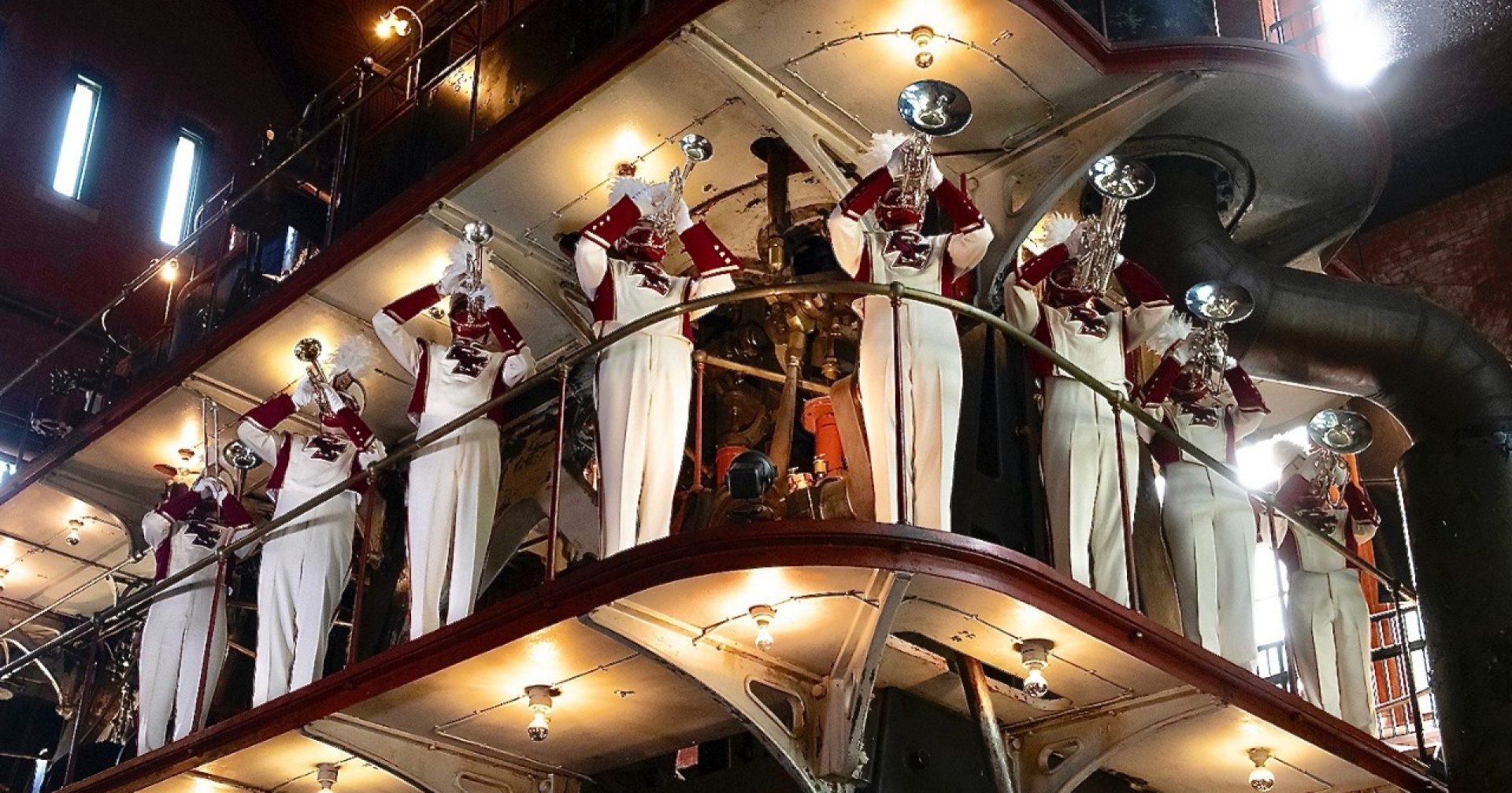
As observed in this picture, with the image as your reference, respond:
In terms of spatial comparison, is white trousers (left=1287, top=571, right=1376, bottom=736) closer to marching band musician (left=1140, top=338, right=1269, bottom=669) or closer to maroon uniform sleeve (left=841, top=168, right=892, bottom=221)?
marching band musician (left=1140, top=338, right=1269, bottom=669)

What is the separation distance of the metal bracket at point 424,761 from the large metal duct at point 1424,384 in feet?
17.8

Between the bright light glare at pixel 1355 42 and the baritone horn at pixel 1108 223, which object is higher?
the bright light glare at pixel 1355 42

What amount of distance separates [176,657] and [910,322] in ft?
20.9

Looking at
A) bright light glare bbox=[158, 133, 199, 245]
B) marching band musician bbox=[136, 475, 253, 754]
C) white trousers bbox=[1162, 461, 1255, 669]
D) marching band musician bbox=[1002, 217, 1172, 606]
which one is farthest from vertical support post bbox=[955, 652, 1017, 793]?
bright light glare bbox=[158, 133, 199, 245]

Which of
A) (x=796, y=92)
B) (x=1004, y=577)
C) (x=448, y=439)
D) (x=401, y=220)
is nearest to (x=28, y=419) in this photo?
(x=401, y=220)

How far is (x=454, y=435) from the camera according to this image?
10.1 m

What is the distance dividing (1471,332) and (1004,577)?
20.0ft

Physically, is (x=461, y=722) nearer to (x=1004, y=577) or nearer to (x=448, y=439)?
(x=448, y=439)

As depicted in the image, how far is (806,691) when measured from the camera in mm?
8547

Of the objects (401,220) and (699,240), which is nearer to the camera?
(699,240)

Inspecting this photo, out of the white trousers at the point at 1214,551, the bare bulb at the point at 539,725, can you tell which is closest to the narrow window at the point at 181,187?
the bare bulb at the point at 539,725

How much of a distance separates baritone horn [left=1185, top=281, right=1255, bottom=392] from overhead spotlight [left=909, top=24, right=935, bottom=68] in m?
2.24

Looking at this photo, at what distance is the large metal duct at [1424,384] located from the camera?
10.7 metres

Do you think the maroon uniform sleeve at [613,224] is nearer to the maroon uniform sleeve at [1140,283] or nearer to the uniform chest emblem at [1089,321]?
the uniform chest emblem at [1089,321]
